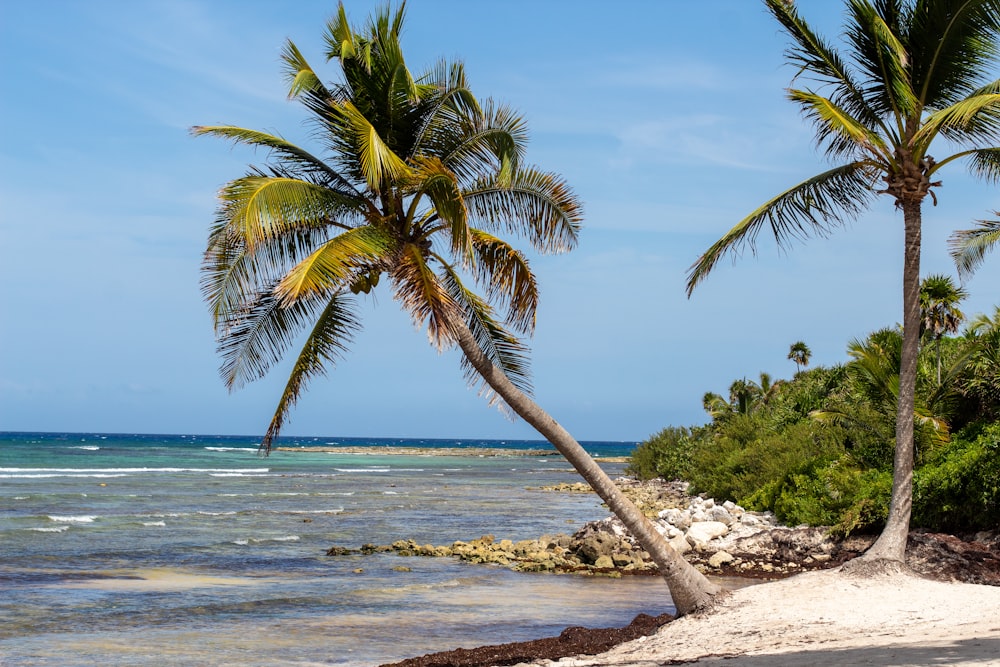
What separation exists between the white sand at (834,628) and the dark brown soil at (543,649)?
13.2 inches

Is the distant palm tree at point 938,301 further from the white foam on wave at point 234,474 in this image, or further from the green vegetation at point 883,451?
the white foam on wave at point 234,474

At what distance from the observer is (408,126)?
37.9 feet

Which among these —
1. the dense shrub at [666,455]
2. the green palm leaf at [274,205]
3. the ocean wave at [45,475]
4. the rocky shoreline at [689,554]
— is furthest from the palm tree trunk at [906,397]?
the ocean wave at [45,475]

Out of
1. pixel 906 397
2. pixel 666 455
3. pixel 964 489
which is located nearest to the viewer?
pixel 906 397

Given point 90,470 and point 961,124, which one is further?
point 90,470

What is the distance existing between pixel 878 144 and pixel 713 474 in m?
18.8

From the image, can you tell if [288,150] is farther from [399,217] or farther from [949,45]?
[949,45]

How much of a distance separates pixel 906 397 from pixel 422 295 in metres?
7.03

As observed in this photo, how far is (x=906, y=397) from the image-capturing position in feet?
42.3

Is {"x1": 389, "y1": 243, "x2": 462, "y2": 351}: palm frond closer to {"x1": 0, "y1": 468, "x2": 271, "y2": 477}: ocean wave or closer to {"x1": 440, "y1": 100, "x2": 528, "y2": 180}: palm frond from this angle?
{"x1": 440, "y1": 100, "x2": 528, "y2": 180}: palm frond

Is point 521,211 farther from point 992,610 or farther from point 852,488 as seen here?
point 852,488

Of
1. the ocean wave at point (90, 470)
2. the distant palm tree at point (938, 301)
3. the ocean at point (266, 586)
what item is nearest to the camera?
the ocean at point (266, 586)

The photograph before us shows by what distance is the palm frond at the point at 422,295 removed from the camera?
10055mm

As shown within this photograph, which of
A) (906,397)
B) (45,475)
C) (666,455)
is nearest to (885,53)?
(906,397)
